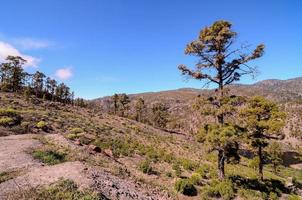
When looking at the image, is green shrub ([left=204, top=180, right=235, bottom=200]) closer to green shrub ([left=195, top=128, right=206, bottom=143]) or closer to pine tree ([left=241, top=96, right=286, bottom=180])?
green shrub ([left=195, top=128, right=206, bottom=143])

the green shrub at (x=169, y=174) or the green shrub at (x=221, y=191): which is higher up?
the green shrub at (x=169, y=174)

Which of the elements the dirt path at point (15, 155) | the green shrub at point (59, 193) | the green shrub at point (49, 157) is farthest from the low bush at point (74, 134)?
the green shrub at point (59, 193)

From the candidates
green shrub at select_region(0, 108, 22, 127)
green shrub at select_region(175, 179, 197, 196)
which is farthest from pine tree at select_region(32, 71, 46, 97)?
green shrub at select_region(175, 179, 197, 196)

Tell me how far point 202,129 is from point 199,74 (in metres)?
3.98

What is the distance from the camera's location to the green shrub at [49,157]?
13942mm

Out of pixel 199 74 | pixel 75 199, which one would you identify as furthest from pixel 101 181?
pixel 199 74

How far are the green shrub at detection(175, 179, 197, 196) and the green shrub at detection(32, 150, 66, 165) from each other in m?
7.13

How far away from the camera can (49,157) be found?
47.2 feet

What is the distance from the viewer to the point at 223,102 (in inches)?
665

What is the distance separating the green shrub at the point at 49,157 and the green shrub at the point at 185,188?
23.4ft

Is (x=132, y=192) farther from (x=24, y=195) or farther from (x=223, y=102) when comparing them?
(x=223, y=102)

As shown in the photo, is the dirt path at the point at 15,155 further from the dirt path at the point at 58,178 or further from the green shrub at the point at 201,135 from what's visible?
the green shrub at the point at 201,135

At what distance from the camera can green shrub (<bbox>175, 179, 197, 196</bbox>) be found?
15.2 meters

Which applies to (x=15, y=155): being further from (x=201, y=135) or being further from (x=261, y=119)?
(x=261, y=119)
